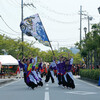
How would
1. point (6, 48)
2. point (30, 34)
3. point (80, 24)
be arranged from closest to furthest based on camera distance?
point (30, 34)
point (6, 48)
point (80, 24)

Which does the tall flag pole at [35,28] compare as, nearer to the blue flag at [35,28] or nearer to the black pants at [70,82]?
the blue flag at [35,28]

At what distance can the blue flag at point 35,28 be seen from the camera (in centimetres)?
3388

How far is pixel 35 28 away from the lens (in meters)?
34.4

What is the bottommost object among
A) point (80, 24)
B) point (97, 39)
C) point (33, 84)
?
point (33, 84)

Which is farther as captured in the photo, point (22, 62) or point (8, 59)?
point (8, 59)

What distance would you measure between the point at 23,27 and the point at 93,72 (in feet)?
27.0

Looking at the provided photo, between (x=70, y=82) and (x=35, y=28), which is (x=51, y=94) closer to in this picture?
(x=70, y=82)

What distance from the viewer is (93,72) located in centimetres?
3095

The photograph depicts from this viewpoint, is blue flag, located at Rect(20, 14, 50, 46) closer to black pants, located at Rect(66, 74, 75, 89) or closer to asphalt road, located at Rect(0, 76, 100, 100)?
black pants, located at Rect(66, 74, 75, 89)

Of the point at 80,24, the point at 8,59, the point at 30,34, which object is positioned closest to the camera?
the point at 30,34

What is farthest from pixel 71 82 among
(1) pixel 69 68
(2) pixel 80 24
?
(2) pixel 80 24

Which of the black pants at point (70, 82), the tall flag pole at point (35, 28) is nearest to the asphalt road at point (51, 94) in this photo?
the black pants at point (70, 82)

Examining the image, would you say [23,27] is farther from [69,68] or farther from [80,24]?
[80,24]

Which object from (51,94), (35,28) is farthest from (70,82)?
(35,28)
